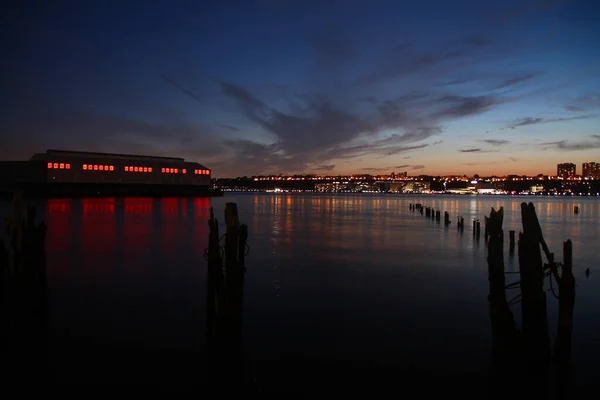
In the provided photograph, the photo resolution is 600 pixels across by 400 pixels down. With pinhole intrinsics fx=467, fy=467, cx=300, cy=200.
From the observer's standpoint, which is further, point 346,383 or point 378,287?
point 378,287

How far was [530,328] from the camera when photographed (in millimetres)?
8578

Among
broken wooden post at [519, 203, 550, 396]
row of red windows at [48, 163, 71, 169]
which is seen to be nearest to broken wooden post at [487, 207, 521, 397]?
broken wooden post at [519, 203, 550, 396]

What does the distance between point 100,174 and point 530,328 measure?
98990mm

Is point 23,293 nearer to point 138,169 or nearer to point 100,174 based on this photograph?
point 100,174

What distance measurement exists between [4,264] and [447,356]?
1057cm

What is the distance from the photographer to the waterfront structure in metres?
86.2

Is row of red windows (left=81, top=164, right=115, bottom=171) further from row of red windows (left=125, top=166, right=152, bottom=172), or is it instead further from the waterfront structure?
row of red windows (left=125, top=166, right=152, bottom=172)

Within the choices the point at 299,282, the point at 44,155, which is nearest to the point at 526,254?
the point at 299,282

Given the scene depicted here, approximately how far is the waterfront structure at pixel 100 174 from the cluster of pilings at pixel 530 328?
92393mm

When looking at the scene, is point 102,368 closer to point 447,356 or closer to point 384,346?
point 384,346

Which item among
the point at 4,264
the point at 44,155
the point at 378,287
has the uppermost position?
the point at 44,155

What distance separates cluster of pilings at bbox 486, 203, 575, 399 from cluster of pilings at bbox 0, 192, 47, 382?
28.6ft

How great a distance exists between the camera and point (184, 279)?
56.1 feet

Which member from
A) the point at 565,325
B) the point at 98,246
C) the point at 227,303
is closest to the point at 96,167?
the point at 98,246
